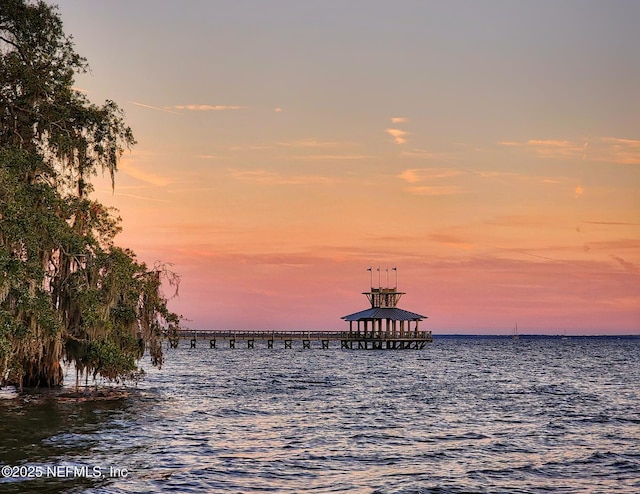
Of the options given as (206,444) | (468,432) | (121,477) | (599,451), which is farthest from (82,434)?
(599,451)

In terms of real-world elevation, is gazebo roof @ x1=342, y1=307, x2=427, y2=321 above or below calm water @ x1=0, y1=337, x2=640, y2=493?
above

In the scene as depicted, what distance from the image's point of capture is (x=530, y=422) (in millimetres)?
28953

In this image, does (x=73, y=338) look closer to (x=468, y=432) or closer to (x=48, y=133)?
(x=48, y=133)

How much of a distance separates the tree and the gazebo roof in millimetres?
70069

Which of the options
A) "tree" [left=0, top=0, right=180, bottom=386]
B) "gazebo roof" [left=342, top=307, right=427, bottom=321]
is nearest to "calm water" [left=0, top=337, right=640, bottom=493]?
"tree" [left=0, top=0, right=180, bottom=386]

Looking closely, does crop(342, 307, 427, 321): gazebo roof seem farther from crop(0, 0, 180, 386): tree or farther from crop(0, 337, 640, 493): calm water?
crop(0, 0, 180, 386): tree

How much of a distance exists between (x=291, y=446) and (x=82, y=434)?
6.15 metres

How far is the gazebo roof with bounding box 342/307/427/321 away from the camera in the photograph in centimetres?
10131

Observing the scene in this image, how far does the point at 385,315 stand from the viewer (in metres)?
102

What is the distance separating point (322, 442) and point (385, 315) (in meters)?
79.6

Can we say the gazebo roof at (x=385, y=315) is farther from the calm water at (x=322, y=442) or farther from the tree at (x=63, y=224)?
the tree at (x=63, y=224)

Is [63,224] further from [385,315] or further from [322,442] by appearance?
[385,315]

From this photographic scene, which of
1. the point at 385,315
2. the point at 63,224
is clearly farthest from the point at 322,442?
the point at 385,315

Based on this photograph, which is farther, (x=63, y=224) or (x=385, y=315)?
(x=385, y=315)
